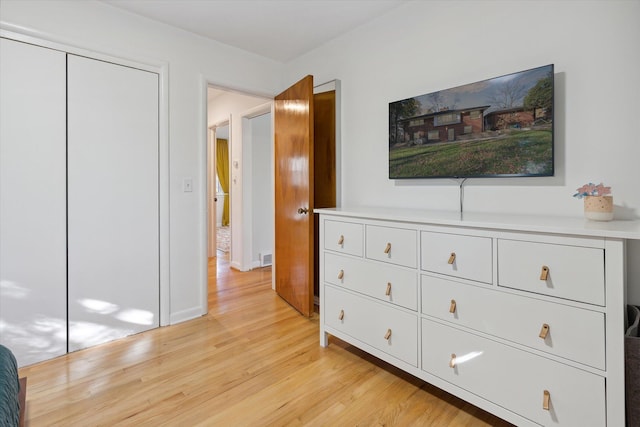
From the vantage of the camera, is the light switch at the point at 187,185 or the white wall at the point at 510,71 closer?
the white wall at the point at 510,71

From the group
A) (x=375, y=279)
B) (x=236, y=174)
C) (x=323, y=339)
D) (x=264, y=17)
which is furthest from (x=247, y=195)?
(x=375, y=279)

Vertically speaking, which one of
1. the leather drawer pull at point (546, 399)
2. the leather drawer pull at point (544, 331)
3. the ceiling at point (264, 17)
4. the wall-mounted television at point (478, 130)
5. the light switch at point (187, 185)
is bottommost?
the leather drawer pull at point (546, 399)

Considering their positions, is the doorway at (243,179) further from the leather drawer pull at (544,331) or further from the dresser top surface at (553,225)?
the leather drawer pull at (544,331)

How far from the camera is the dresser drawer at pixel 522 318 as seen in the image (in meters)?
1.21

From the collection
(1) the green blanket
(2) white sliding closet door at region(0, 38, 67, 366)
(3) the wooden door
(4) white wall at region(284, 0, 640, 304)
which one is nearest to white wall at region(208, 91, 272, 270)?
(3) the wooden door

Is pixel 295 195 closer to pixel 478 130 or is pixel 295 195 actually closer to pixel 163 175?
A: pixel 163 175

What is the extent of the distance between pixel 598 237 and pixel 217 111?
481 cm

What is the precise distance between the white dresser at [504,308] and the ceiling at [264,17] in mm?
1569

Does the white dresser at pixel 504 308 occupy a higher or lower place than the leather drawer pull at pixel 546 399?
higher

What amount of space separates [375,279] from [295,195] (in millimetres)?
1277

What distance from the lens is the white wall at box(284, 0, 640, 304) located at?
1509mm

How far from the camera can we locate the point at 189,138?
2781mm

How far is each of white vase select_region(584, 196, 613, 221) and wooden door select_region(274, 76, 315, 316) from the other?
182cm

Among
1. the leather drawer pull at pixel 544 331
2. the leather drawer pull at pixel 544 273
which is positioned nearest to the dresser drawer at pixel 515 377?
the leather drawer pull at pixel 544 331
